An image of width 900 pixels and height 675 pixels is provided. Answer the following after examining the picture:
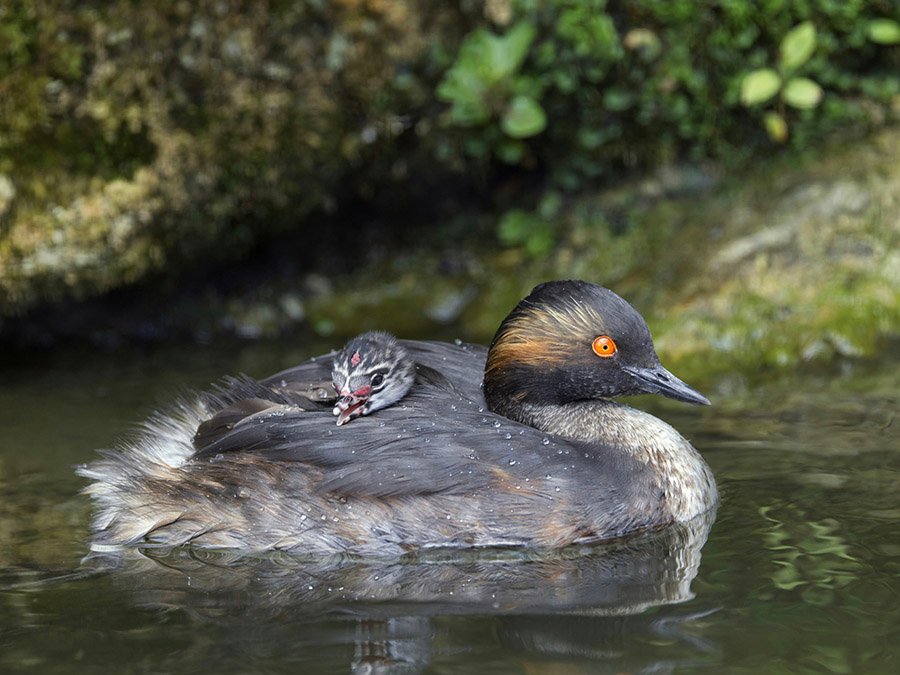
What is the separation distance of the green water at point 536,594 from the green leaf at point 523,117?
2.30 meters

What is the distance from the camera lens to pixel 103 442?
20.1 ft

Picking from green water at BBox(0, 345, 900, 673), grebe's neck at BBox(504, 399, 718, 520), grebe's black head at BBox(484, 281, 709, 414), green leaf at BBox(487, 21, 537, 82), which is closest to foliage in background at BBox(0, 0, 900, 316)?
green leaf at BBox(487, 21, 537, 82)

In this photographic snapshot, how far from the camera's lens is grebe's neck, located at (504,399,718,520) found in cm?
509

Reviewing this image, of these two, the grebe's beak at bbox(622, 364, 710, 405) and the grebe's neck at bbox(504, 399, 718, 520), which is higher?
the grebe's beak at bbox(622, 364, 710, 405)

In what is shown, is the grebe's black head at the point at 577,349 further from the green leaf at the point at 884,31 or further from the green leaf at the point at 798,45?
the green leaf at the point at 884,31

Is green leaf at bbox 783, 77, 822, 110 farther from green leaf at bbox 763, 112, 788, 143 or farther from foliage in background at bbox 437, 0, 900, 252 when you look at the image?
green leaf at bbox 763, 112, 788, 143

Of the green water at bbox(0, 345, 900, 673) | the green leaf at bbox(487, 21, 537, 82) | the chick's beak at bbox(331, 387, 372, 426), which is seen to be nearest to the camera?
the green water at bbox(0, 345, 900, 673)

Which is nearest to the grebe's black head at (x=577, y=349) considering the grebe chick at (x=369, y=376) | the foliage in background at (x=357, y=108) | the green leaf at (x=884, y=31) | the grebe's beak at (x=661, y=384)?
the grebe's beak at (x=661, y=384)

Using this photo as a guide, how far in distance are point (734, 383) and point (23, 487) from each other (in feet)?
11.3

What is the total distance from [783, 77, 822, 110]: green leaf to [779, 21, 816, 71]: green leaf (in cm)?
13

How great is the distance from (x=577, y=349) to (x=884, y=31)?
143 inches

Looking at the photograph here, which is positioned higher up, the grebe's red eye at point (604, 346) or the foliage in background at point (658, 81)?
the foliage in background at point (658, 81)

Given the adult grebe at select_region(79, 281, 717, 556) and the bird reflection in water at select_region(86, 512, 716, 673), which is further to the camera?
the adult grebe at select_region(79, 281, 717, 556)

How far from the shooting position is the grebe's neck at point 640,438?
5.09 meters
